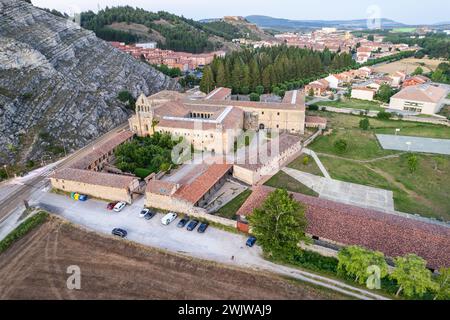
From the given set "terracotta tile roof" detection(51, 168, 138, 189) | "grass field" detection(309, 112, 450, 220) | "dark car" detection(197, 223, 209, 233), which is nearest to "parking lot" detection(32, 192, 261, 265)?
"dark car" detection(197, 223, 209, 233)

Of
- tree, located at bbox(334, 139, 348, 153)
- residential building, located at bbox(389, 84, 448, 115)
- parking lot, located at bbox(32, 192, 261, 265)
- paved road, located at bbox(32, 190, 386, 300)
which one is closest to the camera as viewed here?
paved road, located at bbox(32, 190, 386, 300)

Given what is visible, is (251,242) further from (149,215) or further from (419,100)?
(419,100)

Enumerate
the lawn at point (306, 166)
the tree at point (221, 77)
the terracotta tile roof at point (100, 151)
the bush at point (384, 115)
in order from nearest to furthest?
the terracotta tile roof at point (100, 151)
the lawn at point (306, 166)
the bush at point (384, 115)
the tree at point (221, 77)

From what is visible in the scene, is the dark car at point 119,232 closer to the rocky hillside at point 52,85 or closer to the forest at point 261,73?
the rocky hillside at point 52,85

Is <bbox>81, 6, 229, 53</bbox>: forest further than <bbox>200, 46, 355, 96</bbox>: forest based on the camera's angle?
Yes

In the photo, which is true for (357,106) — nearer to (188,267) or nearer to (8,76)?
(188,267)

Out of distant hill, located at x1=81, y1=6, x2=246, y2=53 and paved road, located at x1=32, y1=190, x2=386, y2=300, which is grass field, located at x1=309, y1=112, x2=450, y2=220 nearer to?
paved road, located at x1=32, y1=190, x2=386, y2=300

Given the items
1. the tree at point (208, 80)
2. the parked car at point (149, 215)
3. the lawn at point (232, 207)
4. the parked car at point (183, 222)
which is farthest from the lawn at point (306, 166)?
the tree at point (208, 80)

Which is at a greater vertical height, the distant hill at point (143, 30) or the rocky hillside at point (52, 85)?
the distant hill at point (143, 30)
